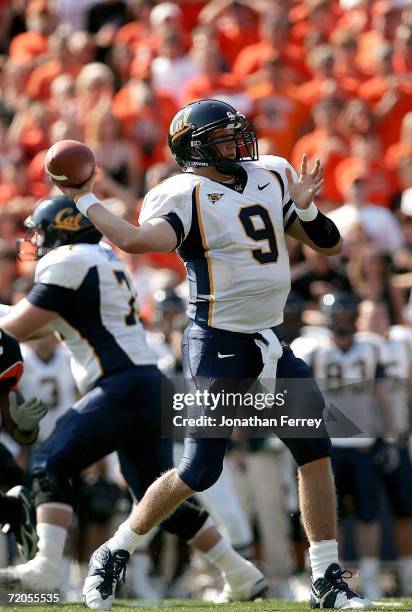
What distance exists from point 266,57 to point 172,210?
6239mm

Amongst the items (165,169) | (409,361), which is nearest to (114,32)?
(165,169)

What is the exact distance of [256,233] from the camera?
556 centimetres

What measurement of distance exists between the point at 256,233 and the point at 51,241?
1.40 metres

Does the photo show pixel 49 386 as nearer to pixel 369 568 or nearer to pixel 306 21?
pixel 369 568

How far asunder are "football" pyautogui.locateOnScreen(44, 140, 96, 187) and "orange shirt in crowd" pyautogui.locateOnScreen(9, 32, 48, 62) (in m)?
7.20

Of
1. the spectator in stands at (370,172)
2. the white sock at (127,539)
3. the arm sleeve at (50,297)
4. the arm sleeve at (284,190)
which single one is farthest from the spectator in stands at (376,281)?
the white sock at (127,539)

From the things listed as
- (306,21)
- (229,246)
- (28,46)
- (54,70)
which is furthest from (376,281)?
(28,46)

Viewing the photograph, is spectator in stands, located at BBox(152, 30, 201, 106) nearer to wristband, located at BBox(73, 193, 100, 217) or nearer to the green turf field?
the green turf field

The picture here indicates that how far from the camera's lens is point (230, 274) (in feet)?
18.2

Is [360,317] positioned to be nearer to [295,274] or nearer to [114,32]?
[295,274]

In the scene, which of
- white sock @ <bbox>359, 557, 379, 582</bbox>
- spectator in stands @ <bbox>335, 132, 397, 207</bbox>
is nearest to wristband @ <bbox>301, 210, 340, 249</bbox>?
white sock @ <bbox>359, 557, 379, 582</bbox>

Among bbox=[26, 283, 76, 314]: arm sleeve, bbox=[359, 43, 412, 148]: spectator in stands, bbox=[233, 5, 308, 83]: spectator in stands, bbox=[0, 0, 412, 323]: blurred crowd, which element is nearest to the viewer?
bbox=[26, 283, 76, 314]: arm sleeve

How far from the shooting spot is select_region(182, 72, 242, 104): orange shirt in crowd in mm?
11047

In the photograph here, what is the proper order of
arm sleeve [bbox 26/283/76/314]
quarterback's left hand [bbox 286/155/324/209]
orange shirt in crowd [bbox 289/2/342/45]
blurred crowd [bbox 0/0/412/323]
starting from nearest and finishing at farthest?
quarterback's left hand [bbox 286/155/324/209], arm sleeve [bbox 26/283/76/314], blurred crowd [bbox 0/0/412/323], orange shirt in crowd [bbox 289/2/342/45]
